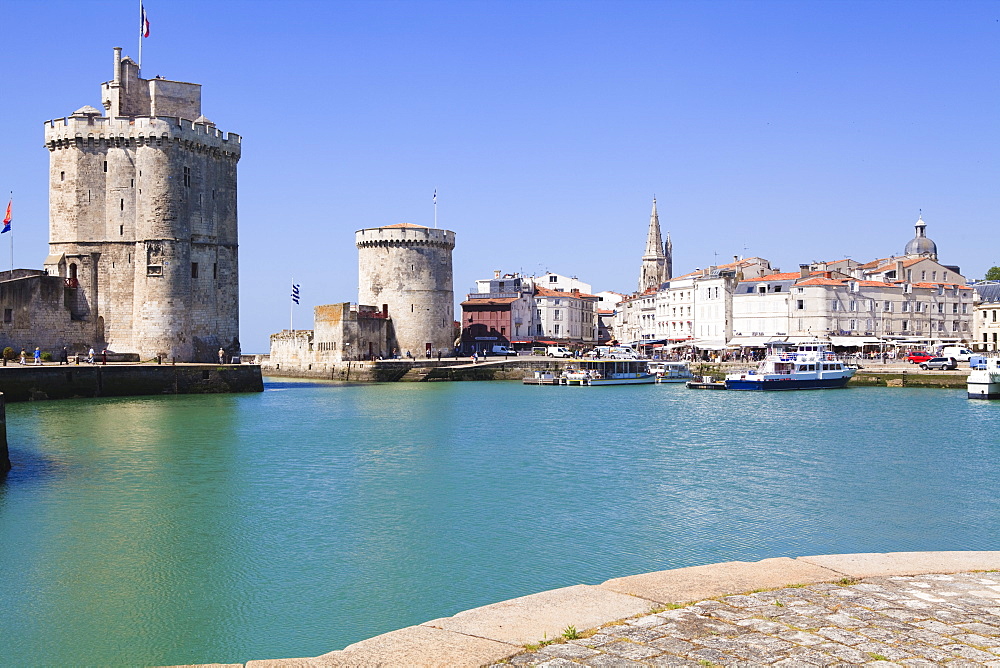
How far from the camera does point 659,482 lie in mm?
19359

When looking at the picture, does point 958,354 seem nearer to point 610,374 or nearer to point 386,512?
point 610,374

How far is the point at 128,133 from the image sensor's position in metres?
43.4

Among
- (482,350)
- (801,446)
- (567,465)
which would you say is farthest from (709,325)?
(567,465)

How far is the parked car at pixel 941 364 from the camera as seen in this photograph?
5612 centimetres

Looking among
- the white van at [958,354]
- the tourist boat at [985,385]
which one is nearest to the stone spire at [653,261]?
the white van at [958,354]

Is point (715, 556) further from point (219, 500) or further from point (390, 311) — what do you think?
point (390, 311)

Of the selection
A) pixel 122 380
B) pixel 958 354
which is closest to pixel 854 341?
pixel 958 354

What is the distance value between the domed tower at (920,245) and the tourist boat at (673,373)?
141 feet

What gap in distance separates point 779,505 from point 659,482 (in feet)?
10.3

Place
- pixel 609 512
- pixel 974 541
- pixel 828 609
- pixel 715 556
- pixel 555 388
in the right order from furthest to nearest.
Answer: pixel 555 388 < pixel 609 512 < pixel 974 541 < pixel 715 556 < pixel 828 609

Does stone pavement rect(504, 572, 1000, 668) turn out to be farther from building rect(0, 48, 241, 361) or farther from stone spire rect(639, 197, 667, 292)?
stone spire rect(639, 197, 667, 292)

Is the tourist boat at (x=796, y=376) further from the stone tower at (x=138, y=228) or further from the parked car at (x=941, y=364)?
the stone tower at (x=138, y=228)

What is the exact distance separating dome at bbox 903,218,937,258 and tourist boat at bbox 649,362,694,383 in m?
43.4

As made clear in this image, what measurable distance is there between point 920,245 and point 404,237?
58467 millimetres
